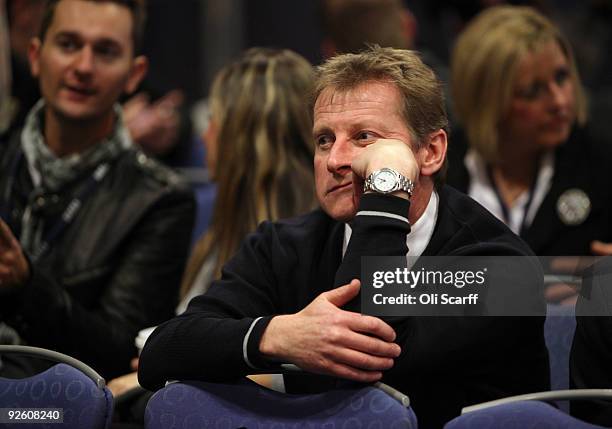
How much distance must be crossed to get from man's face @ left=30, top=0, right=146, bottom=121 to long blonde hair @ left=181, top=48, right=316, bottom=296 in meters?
0.43

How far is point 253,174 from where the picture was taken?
10.7 feet

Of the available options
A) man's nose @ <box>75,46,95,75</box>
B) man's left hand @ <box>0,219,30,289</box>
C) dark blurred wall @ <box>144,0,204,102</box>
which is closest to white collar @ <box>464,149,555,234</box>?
man's nose @ <box>75,46,95,75</box>

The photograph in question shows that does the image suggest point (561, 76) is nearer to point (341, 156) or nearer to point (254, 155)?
point (254, 155)

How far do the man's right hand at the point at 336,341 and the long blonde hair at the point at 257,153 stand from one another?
3.63 feet

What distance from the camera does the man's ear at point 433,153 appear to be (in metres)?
2.35

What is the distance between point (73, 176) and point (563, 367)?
5.57 feet

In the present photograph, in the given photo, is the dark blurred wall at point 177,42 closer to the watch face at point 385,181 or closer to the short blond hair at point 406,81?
the short blond hair at point 406,81

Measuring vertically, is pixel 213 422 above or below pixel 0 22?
below

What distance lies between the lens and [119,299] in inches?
129

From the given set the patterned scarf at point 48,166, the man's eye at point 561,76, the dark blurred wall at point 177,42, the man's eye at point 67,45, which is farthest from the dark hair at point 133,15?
the dark blurred wall at point 177,42

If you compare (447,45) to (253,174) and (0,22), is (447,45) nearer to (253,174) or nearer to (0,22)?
(0,22)

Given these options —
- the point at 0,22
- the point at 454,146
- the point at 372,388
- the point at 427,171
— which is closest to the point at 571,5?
the point at 454,146

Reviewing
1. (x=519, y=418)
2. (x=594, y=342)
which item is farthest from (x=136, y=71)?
(x=519, y=418)

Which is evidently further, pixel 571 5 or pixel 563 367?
pixel 571 5
